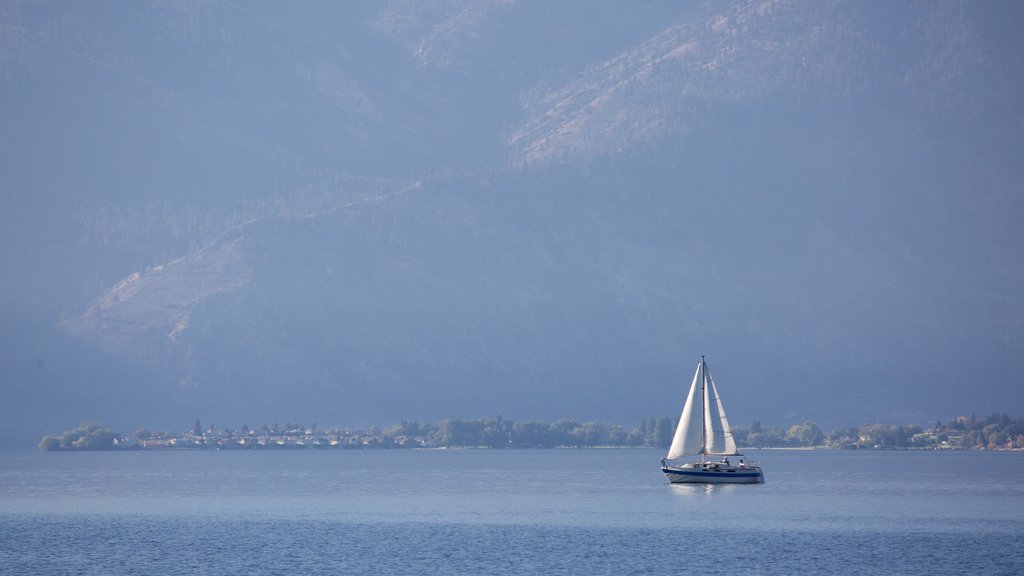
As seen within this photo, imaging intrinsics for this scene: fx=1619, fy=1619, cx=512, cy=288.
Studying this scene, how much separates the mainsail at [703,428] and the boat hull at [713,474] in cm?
214

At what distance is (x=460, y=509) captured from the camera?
493ft

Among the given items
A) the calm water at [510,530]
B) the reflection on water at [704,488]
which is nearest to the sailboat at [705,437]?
the reflection on water at [704,488]

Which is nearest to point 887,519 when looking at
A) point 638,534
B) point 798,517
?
point 798,517

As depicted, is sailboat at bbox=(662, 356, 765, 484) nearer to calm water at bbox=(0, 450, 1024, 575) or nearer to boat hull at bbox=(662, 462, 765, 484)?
boat hull at bbox=(662, 462, 765, 484)

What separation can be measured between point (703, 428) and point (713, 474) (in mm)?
5120

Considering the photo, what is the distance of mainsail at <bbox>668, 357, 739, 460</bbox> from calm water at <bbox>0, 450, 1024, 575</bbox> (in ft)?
15.7

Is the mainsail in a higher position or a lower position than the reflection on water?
higher

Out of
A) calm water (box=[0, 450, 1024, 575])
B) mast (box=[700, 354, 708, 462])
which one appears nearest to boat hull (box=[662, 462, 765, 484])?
calm water (box=[0, 450, 1024, 575])

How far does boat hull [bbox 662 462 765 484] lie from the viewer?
6964 inches

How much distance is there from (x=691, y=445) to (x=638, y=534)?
2026 inches

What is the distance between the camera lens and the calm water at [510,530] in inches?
4220

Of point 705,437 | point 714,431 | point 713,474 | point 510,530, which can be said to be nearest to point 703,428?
point 705,437

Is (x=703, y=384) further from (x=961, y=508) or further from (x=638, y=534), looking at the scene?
(x=638, y=534)

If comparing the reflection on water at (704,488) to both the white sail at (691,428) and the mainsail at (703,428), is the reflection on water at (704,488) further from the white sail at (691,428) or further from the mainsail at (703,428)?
the white sail at (691,428)
